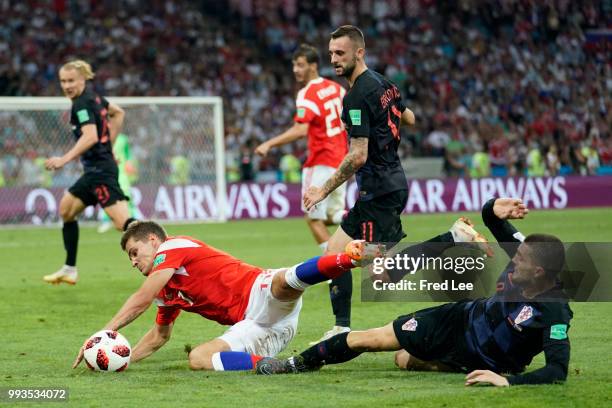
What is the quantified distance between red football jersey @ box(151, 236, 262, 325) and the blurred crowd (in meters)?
19.3

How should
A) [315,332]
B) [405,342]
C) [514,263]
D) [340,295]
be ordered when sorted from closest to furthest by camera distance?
[514,263] → [405,342] → [340,295] → [315,332]

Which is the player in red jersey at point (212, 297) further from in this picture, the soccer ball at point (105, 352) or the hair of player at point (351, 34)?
the hair of player at point (351, 34)

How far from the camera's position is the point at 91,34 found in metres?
30.6

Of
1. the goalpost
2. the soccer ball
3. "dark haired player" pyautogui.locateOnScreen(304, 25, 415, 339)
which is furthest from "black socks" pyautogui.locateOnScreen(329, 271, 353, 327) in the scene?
the goalpost

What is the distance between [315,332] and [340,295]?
0.68m

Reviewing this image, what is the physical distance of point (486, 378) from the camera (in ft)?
19.7

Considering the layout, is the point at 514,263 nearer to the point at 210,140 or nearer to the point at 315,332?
the point at 315,332

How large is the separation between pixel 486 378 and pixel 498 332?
0.34 metres

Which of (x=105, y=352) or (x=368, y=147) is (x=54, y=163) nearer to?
(x=368, y=147)

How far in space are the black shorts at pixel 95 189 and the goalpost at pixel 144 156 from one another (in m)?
10.2

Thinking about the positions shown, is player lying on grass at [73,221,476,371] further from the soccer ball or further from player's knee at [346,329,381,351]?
player's knee at [346,329,381,351]

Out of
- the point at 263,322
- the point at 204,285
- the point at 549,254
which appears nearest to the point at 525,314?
the point at 549,254

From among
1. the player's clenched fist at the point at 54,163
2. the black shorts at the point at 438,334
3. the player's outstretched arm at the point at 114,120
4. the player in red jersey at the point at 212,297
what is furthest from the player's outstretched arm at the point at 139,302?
the player's outstretched arm at the point at 114,120

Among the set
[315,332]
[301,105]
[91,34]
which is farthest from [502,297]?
[91,34]
